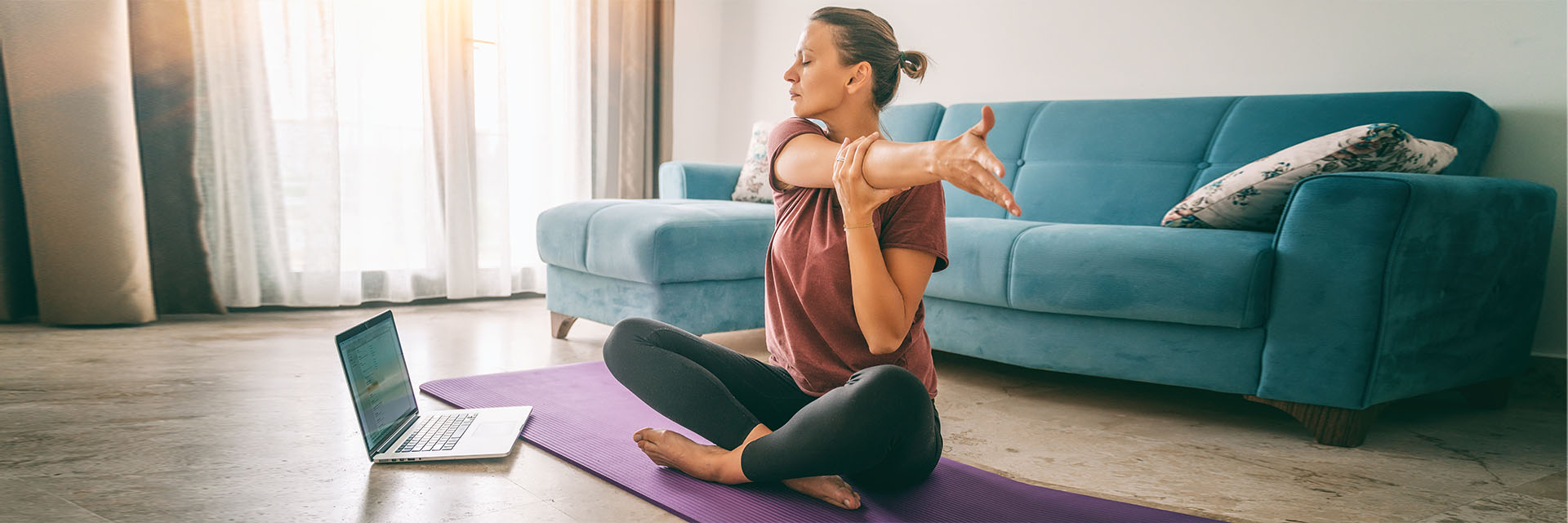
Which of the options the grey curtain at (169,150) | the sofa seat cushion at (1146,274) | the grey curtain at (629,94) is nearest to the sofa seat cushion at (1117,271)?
the sofa seat cushion at (1146,274)

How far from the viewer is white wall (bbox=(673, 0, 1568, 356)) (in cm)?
224

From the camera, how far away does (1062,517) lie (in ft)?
4.28

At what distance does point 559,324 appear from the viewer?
2.82 m

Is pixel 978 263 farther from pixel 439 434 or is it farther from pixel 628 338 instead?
pixel 439 434

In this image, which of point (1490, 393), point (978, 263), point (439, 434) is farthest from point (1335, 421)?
point (439, 434)

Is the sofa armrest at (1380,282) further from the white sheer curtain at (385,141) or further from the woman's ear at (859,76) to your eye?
the white sheer curtain at (385,141)

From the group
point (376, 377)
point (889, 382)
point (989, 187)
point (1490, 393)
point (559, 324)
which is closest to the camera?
point (989, 187)

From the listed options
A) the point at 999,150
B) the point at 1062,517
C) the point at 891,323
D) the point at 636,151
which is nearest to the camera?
the point at 891,323

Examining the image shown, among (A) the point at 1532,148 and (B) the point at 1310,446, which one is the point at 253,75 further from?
(A) the point at 1532,148

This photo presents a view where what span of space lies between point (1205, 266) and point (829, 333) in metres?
0.96

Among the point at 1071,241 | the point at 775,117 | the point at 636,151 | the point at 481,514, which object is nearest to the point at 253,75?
the point at 636,151

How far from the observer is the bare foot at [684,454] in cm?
136

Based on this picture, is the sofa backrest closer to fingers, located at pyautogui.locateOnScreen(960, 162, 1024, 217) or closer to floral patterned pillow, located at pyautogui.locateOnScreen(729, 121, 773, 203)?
floral patterned pillow, located at pyautogui.locateOnScreen(729, 121, 773, 203)

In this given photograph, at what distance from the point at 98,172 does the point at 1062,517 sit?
9.35 ft
